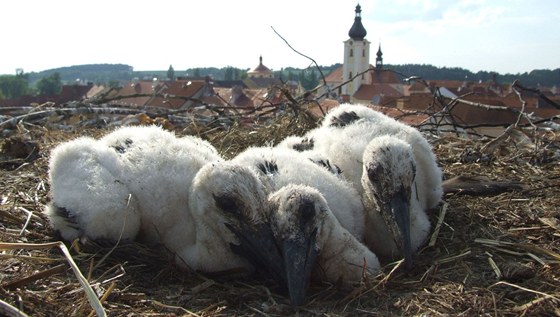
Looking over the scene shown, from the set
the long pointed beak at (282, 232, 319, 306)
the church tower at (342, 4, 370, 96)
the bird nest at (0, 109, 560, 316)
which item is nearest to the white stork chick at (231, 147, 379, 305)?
the long pointed beak at (282, 232, 319, 306)

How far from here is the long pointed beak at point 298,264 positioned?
8.95ft

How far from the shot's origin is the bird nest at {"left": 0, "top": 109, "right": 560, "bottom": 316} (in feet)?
8.71

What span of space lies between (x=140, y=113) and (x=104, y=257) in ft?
13.2

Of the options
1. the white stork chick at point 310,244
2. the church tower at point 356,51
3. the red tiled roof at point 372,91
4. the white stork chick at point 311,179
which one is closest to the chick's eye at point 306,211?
the white stork chick at point 310,244

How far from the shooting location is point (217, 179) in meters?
3.19

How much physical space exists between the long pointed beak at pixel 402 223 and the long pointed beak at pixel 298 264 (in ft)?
2.12

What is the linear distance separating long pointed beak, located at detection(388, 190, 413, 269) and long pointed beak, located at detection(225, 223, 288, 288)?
78 centimetres

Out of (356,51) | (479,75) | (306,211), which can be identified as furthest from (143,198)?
(479,75)

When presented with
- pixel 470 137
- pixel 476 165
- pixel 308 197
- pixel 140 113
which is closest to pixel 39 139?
pixel 140 113

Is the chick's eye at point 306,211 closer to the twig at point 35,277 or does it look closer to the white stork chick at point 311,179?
the white stork chick at point 311,179

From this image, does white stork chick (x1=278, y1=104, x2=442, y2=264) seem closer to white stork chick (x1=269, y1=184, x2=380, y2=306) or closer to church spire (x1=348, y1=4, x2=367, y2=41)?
white stork chick (x1=269, y1=184, x2=380, y2=306)

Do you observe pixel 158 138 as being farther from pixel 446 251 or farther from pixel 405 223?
pixel 446 251

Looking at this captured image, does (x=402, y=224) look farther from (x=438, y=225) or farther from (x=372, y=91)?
(x=372, y=91)

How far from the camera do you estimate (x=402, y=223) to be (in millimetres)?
3342
